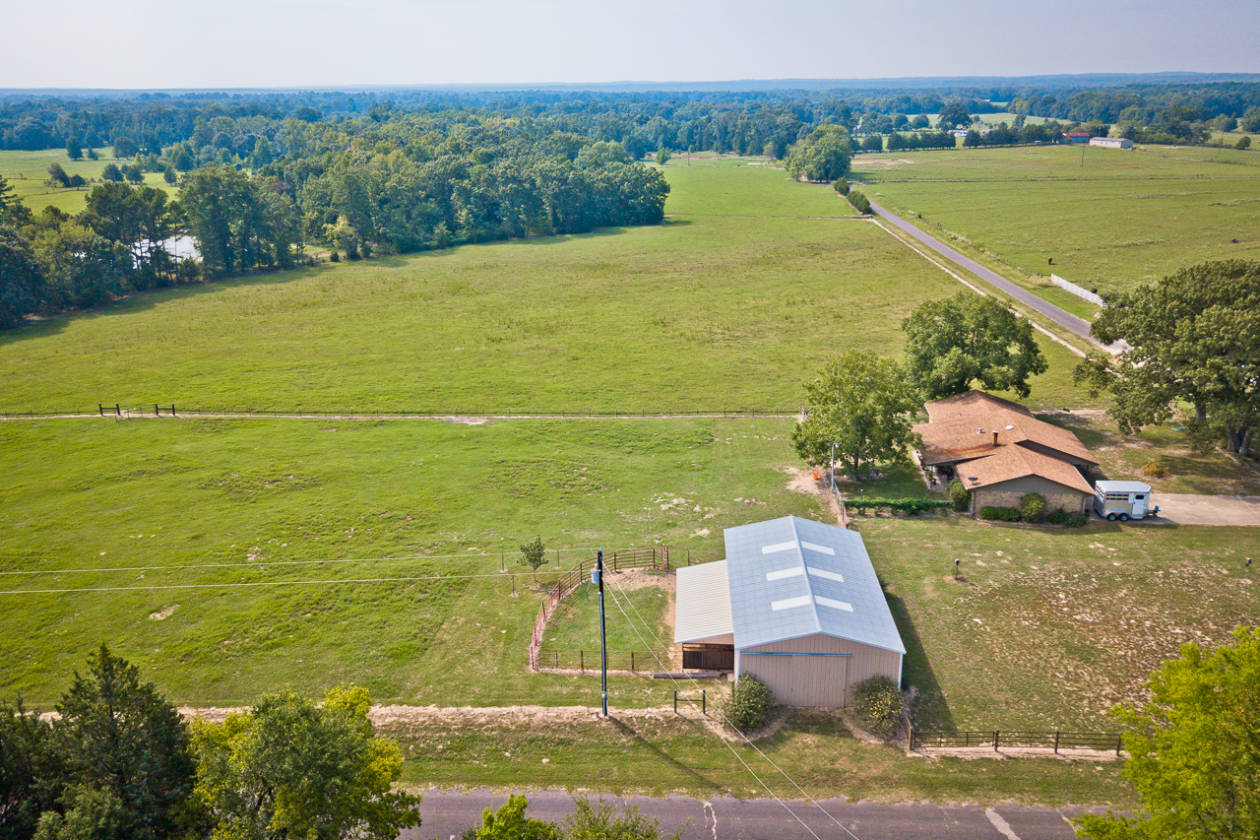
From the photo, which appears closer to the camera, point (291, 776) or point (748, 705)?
point (291, 776)

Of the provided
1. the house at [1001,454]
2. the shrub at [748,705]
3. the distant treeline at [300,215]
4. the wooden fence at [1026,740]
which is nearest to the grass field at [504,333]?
the distant treeline at [300,215]

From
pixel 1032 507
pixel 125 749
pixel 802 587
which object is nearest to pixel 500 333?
pixel 1032 507

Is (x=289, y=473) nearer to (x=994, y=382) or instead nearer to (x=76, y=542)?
(x=76, y=542)

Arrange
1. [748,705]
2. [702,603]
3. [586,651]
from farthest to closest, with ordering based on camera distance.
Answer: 1. [702,603]
2. [586,651]
3. [748,705]

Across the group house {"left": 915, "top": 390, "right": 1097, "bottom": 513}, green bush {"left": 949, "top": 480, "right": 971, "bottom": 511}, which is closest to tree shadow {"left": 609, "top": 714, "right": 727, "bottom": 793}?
green bush {"left": 949, "top": 480, "right": 971, "bottom": 511}

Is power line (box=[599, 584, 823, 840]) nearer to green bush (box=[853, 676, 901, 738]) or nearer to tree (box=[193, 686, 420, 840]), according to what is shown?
green bush (box=[853, 676, 901, 738])

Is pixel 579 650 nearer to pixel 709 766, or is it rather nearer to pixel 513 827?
pixel 709 766
